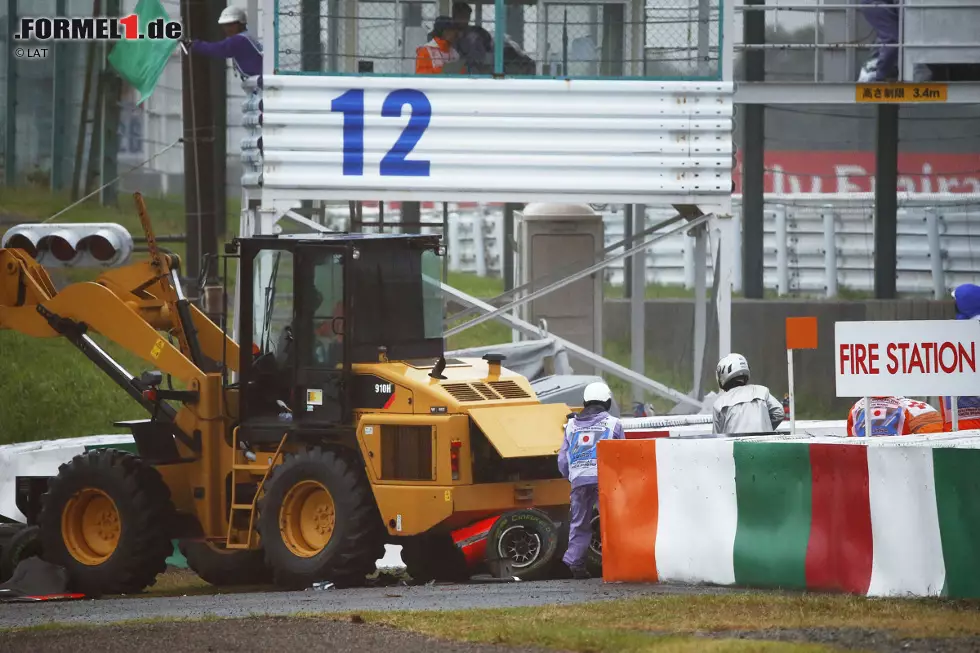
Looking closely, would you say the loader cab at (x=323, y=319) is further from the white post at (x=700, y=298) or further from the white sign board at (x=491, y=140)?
the white post at (x=700, y=298)

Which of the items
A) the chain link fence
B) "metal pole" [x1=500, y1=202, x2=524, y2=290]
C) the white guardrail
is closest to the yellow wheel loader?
the chain link fence

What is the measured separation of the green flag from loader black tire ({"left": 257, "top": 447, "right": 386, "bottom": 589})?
7185mm

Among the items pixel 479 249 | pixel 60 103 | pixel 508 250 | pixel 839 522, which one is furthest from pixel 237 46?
pixel 479 249

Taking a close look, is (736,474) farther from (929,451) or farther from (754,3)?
(754,3)

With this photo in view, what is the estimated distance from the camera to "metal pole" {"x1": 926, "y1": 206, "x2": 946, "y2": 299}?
26641 mm

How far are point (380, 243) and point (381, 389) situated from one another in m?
1.15

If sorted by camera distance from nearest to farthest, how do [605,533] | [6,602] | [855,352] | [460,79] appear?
[855,352] → [605,533] → [6,602] → [460,79]

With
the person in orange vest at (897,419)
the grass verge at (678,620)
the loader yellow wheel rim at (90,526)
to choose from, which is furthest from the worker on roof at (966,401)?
the loader yellow wheel rim at (90,526)

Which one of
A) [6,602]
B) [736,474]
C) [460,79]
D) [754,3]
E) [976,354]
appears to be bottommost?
[6,602]

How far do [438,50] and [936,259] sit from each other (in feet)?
38.3

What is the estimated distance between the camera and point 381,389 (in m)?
13.6

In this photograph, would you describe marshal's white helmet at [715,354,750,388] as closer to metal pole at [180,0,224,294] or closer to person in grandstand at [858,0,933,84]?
metal pole at [180,0,224,294]

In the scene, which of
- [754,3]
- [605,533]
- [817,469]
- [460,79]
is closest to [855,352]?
[817,469]

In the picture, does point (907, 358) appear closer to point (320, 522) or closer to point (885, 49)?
point (320, 522)
